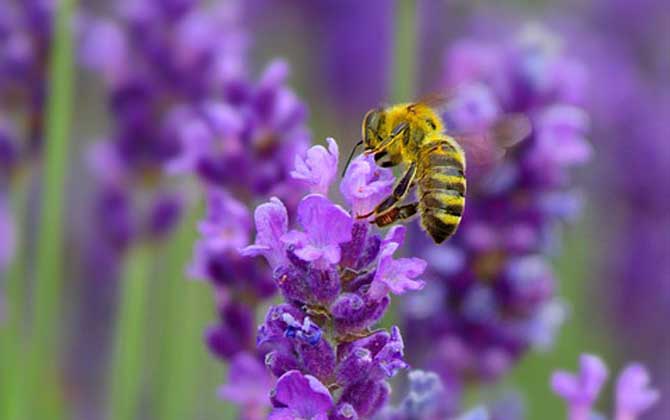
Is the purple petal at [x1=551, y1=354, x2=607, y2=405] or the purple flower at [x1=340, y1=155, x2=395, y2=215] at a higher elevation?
the purple flower at [x1=340, y1=155, x2=395, y2=215]

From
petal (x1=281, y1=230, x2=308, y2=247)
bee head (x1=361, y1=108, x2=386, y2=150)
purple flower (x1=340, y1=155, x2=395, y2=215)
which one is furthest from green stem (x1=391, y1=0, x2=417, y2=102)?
petal (x1=281, y1=230, x2=308, y2=247)

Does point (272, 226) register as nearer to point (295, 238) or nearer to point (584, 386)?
point (295, 238)

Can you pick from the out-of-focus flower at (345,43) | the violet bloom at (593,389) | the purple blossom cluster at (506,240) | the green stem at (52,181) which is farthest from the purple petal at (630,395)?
the out-of-focus flower at (345,43)

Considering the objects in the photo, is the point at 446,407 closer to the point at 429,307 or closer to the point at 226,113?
the point at 429,307

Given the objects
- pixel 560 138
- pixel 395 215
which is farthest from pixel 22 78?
pixel 395 215

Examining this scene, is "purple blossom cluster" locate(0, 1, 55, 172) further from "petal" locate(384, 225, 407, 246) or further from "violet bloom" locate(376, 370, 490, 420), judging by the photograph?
"petal" locate(384, 225, 407, 246)

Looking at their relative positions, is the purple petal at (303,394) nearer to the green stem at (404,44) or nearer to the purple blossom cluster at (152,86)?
the green stem at (404,44)

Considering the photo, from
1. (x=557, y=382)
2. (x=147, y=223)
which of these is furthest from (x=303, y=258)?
(x=147, y=223)
